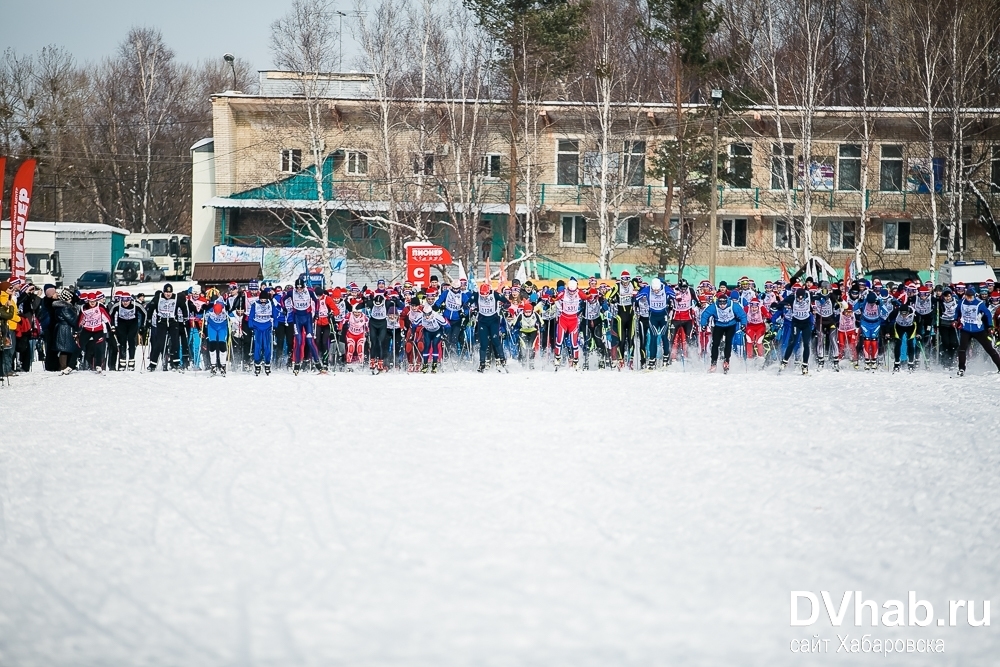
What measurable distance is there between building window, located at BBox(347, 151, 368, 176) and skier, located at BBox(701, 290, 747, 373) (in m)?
24.6

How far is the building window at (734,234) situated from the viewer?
45719 mm

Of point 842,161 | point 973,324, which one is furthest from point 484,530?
point 842,161

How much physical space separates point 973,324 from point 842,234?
26.5 m

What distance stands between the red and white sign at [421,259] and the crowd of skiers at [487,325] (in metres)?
5.27

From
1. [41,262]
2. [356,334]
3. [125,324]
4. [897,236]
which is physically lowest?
[356,334]

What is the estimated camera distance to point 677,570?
26.0ft

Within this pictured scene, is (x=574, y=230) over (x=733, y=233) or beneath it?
over

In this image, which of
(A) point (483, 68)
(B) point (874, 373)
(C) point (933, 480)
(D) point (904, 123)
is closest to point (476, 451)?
(C) point (933, 480)

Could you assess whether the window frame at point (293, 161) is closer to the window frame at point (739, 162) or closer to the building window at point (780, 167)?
the window frame at point (739, 162)

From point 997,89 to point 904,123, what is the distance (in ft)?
12.9

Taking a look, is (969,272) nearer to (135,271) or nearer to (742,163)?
(742,163)

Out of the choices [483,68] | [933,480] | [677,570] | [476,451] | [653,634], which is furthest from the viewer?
[483,68]

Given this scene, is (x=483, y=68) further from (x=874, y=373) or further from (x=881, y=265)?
(x=874, y=373)

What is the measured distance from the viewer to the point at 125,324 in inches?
838
